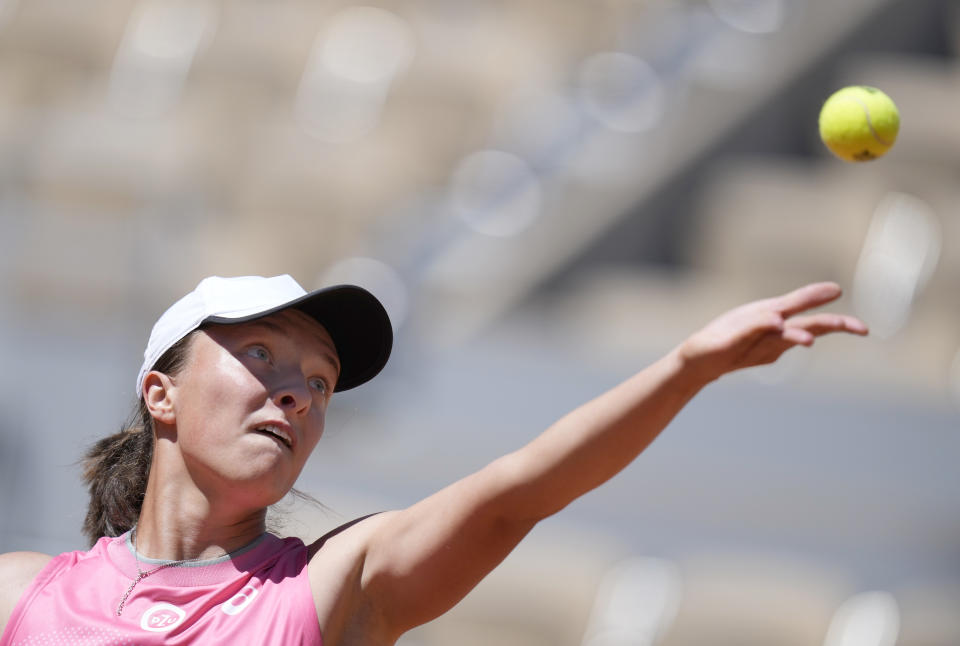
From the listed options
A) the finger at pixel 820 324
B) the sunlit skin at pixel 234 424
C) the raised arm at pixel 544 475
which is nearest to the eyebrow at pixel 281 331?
the sunlit skin at pixel 234 424

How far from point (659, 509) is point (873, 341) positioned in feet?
4.23

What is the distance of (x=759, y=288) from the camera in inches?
216

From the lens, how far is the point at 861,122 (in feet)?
9.35

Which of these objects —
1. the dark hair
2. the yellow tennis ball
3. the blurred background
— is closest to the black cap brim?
the dark hair

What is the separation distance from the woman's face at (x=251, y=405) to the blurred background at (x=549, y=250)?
6.01 feet

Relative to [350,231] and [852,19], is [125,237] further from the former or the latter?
[852,19]

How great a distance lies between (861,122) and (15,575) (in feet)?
6.65

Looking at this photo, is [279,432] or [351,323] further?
Answer: [351,323]

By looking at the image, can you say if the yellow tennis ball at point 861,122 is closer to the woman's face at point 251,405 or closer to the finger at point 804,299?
the finger at point 804,299

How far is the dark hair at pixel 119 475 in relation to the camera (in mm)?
2002

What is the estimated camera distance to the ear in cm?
188

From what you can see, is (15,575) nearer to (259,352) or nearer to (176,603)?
(176,603)

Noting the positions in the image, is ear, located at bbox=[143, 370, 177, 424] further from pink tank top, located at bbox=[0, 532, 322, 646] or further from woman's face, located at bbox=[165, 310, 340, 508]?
pink tank top, located at bbox=[0, 532, 322, 646]

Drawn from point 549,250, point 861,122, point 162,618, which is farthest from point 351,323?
point 549,250
